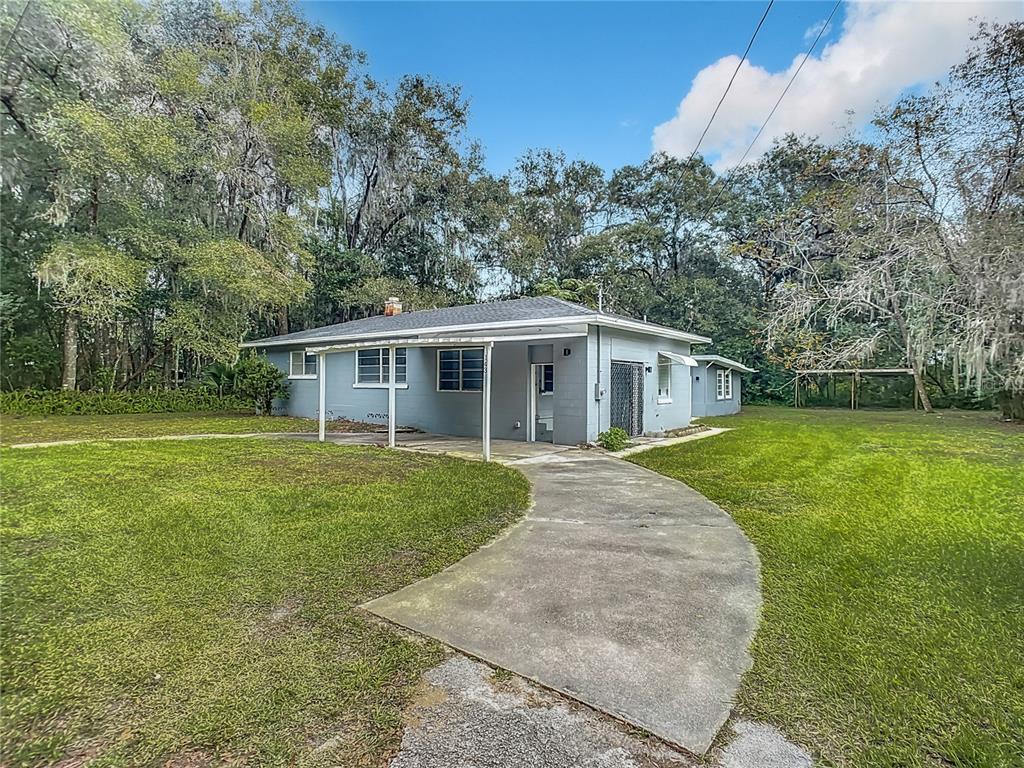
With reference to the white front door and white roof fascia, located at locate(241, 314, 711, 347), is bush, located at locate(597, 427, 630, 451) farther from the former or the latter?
white roof fascia, located at locate(241, 314, 711, 347)

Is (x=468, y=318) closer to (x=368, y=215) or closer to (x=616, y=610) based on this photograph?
(x=616, y=610)

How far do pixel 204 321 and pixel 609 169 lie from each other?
2092 cm

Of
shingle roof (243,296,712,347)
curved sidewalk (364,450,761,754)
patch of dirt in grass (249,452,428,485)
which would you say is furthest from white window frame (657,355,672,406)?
curved sidewalk (364,450,761,754)

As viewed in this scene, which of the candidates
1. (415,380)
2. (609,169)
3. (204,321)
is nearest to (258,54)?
(204,321)

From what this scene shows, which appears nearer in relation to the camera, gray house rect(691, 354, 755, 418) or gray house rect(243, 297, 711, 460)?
gray house rect(243, 297, 711, 460)

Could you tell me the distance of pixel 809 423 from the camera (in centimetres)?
1523

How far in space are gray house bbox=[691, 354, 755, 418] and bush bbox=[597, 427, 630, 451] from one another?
7704mm

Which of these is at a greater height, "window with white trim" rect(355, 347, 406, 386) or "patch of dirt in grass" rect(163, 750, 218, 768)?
"window with white trim" rect(355, 347, 406, 386)

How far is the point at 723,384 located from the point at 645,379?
947 centimetres

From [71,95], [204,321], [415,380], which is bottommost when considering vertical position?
[415,380]

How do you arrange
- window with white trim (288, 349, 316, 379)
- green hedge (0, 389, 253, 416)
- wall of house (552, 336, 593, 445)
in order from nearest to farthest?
wall of house (552, 336, 593, 445)
green hedge (0, 389, 253, 416)
window with white trim (288, 349, 316, 379)

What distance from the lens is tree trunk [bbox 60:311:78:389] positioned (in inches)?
580

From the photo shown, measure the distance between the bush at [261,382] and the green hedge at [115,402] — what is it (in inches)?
19.6

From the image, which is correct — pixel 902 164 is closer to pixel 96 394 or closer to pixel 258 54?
pixel 258 54
